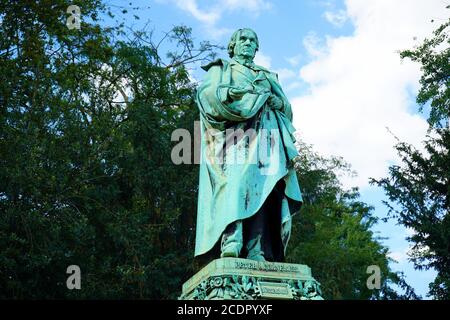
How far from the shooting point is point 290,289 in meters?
6.07

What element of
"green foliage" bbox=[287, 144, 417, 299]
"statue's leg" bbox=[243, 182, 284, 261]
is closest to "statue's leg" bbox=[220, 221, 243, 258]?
"statue's leg" bbox=[243, 182, 284, 261]

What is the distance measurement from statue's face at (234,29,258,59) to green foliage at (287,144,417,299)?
10.0m

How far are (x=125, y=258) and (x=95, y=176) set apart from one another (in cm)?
193

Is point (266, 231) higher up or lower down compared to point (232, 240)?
higher up

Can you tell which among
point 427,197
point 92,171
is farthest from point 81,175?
point 427,197

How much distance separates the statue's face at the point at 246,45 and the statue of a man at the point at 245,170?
0.29 m

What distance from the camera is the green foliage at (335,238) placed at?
63.2ft

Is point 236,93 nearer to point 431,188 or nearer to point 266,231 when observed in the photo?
point 266,231

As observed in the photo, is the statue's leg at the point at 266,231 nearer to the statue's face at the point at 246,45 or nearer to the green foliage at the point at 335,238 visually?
the statue's face at the point at 246,45

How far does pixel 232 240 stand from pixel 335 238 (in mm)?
19623

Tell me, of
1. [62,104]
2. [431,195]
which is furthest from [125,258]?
[431,195]

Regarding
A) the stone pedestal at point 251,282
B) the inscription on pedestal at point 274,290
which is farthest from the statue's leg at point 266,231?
the inscription on pedestal at point 274,290

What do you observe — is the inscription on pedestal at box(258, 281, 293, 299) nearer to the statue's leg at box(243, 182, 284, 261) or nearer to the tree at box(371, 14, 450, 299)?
the statue's leg at box(243, 182, 284, 261)

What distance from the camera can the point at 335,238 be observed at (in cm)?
2562
